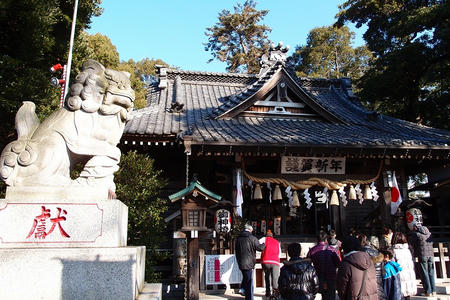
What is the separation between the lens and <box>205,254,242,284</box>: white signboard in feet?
24.5

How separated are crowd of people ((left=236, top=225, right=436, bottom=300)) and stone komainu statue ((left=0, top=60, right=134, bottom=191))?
2.48 m

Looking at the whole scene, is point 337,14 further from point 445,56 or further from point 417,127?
point 417,127

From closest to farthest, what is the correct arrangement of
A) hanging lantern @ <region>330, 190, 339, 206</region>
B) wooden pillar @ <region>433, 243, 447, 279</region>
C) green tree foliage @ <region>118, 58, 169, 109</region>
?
wooden pillar @ <region>433, 243, 447, 279</region> → hanging lantern @ <region>330, 190, 339, 206</region> → green tree foliage @ <region>118, 58, 169, 109</region>

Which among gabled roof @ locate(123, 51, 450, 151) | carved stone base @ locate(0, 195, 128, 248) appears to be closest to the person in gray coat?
gabled roof @ locate(123, 51, 450, 151)

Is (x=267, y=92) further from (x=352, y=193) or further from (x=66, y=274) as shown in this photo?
(x=66, y=274)

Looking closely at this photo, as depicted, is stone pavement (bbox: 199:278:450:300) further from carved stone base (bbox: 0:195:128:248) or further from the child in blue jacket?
carved stone base (bbox: 0:195:128:248)

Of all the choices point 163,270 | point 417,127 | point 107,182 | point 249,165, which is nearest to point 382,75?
point 417,127

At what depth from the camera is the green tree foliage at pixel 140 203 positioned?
7.47 meters

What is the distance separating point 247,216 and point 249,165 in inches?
75.9

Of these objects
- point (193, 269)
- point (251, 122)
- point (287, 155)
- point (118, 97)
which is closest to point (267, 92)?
point (251, 122)

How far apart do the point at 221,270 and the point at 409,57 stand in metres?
13.6

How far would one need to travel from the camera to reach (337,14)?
20844mm

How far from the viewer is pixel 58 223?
339 cm

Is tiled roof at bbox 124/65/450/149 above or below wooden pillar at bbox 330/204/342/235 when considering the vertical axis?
above
